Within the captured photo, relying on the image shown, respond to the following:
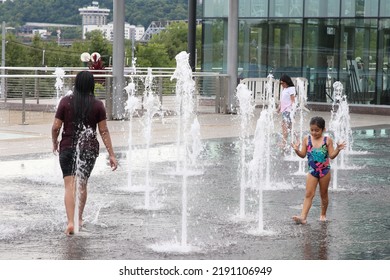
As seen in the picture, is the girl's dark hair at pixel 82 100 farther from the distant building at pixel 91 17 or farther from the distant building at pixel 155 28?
the distant building at pixel 91 17

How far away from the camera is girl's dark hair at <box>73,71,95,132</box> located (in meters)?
8.77

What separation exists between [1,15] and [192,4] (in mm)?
79749

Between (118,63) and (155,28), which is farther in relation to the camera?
(155,28)

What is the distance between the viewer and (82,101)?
8.80m

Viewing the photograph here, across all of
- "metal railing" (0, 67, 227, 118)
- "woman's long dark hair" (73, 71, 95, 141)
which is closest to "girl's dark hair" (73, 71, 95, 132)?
"woman's long dark hair" (73, 71, 95, 141)

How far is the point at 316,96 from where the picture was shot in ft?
96.4

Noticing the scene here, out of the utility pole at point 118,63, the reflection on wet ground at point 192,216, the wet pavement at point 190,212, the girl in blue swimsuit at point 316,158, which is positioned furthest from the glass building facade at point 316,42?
the girl in blue swimsuit at point 316,158

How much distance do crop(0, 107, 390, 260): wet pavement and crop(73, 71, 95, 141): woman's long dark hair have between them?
101cm

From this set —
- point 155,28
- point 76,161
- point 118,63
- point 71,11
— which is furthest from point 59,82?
point 71,11

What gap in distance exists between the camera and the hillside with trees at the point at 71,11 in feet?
314

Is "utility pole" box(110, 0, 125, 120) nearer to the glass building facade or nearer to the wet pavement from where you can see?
the wet pavement

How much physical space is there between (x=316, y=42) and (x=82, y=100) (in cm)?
2143

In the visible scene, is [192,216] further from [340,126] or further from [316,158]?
[340,126]
